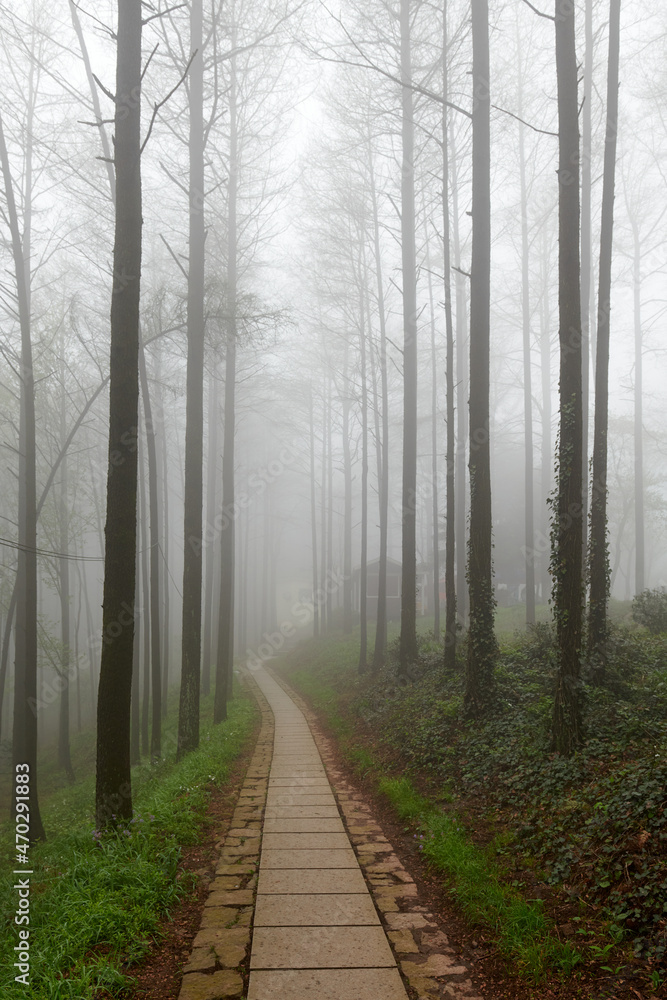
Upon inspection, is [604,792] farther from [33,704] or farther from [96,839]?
[33,704]

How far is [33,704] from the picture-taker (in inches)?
351

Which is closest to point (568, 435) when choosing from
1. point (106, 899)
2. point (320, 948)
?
point (320, 948)

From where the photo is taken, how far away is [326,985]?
3088mm

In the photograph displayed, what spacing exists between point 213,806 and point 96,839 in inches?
64.1

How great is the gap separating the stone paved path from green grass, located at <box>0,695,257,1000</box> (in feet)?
1.13

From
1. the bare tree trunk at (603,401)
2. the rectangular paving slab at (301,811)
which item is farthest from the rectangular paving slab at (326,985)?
the bare tree trunk at (603,401)

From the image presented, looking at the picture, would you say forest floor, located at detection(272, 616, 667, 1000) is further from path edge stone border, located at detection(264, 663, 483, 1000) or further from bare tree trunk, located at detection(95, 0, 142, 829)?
bare tree trunk, located at detection(95, 0, 142, 829)

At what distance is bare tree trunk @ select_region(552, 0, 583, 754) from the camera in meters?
5.93

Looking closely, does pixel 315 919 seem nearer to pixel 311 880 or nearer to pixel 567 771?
pixel 311 880

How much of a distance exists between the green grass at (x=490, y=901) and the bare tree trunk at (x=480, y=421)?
261 cm

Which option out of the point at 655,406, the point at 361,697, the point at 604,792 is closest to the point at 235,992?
the point at 604,792

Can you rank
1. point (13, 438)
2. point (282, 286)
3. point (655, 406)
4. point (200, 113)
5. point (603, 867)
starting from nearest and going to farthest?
point (603, 867), point (200, 113), point (282, 286), point (13, 438), point (655, 406)

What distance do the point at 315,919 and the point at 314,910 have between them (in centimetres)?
13

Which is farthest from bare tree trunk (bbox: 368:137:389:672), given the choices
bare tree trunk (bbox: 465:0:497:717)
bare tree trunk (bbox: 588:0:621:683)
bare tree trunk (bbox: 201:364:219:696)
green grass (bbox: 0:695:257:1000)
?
green grass (bbox: 0:695:257:1000)
